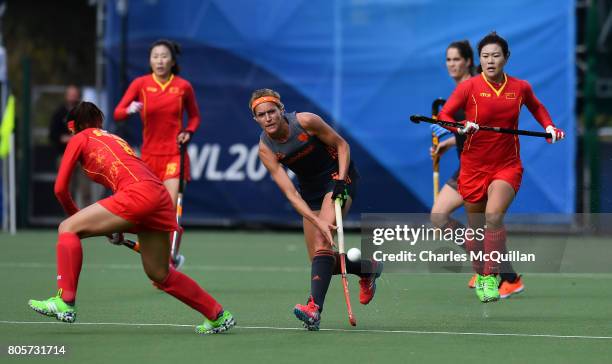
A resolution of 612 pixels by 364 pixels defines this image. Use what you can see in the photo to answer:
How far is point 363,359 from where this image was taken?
23.7 ft

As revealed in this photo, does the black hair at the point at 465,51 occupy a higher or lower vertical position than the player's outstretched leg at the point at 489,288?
higher

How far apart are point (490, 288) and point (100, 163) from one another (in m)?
3.01

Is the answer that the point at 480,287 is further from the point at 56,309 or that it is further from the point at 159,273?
the point at 56,309

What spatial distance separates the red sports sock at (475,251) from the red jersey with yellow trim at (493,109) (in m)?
0.62

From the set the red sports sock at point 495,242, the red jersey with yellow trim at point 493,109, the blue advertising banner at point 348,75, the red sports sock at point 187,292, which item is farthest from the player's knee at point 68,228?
the blue advertising banner at point 348,75

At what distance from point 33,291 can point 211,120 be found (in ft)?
25.8

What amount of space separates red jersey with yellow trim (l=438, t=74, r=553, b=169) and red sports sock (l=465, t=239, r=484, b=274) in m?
0.62

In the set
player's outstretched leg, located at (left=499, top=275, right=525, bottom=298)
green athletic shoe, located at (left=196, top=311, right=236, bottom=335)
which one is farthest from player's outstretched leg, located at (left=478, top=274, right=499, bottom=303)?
green athletic shoe, located at (left=196, top=311, right=236, bottom=335)

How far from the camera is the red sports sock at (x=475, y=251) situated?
9.45 m

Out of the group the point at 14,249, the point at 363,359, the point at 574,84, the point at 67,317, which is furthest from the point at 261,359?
the point at 574,84

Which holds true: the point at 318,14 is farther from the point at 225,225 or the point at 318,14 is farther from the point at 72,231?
the point at 72,231

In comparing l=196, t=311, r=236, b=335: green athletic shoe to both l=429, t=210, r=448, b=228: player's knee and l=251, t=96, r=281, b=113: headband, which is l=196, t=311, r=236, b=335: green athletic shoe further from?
l=429, t=210, r=448, b=228: player's knee

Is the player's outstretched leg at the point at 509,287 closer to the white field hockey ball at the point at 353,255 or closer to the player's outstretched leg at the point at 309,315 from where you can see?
the white field hockey ball at the point at 353,255

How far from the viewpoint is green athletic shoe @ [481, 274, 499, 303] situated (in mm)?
9219
